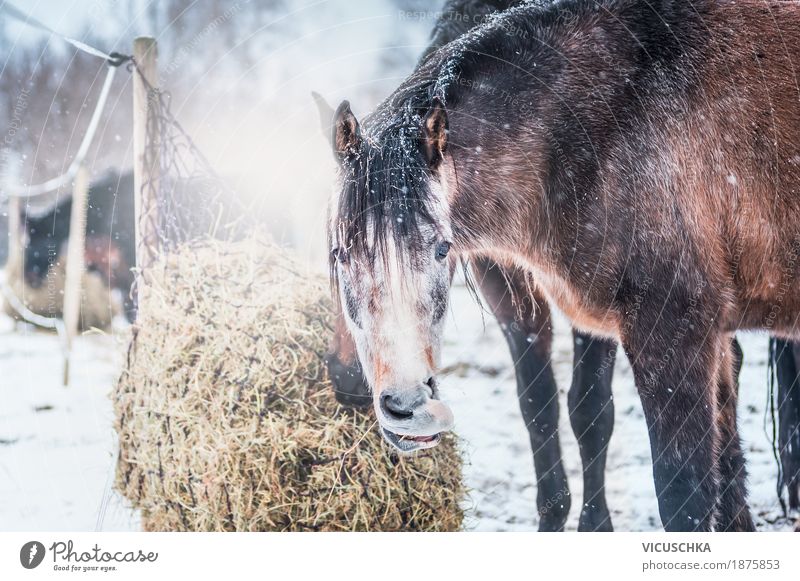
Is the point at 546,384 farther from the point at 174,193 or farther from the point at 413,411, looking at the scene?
the point at 174,193

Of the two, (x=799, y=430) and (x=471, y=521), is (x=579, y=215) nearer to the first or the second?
(x=471, y=521)

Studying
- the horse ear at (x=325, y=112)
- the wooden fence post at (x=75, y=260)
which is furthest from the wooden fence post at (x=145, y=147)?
the horse ear at (x=325, y=112)

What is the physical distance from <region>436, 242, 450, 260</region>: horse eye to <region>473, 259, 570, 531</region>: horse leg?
2.10 ft

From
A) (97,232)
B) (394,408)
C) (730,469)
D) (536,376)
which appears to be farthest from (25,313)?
(730,469)

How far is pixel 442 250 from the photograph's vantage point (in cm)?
142

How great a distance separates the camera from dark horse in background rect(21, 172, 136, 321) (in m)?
2.10

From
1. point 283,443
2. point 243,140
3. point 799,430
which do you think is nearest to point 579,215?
point 283,443

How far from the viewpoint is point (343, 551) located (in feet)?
5.94

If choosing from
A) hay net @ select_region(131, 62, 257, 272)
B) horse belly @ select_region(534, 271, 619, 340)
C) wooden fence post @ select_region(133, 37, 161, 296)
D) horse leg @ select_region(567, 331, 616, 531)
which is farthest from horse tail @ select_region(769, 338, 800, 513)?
wooden fence post @ select_region(133, 37, 161, 296)

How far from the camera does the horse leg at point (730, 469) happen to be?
1.74 metres

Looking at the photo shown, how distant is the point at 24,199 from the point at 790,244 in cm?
218

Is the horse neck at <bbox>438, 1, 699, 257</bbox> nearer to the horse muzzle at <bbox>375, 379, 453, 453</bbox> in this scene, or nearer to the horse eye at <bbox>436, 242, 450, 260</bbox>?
the horse eye at <bbox>436, 242, 450, 260</bbox>

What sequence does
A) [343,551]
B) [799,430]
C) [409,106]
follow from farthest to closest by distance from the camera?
[799,430] < [343,551] < [409,106]

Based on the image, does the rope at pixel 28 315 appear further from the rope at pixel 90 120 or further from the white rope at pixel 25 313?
the rope at pixel 90 120
